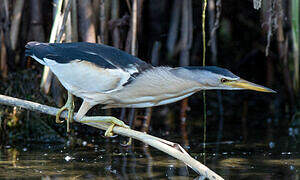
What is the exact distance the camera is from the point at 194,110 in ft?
17.9

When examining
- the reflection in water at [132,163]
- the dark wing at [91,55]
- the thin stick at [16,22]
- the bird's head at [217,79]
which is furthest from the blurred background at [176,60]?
the bird's head at [217,79]

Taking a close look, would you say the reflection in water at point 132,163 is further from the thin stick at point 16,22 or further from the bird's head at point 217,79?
the thin stick at point 16,22

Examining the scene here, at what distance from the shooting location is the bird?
2744 millimetres

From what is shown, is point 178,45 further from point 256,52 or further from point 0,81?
point 0,81

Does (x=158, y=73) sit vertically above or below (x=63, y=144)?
above

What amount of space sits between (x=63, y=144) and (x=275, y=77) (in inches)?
109

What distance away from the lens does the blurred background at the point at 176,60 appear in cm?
400

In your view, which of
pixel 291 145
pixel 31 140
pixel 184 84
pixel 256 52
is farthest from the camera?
pixel 256 52

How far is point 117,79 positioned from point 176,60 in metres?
2.80

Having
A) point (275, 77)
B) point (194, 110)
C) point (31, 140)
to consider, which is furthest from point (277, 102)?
point (31, 140)

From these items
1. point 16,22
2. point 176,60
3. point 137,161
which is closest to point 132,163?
point 137,161

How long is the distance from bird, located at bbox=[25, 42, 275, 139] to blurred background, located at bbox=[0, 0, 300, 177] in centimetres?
→ 65

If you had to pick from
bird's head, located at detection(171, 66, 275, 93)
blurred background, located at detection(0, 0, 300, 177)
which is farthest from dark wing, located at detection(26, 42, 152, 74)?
blurred background, located at detection(0, 0, 300, 177)

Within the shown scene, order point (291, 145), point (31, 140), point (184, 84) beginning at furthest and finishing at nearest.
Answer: point (31, 140)
point (291, 145)
point (184, 84)
